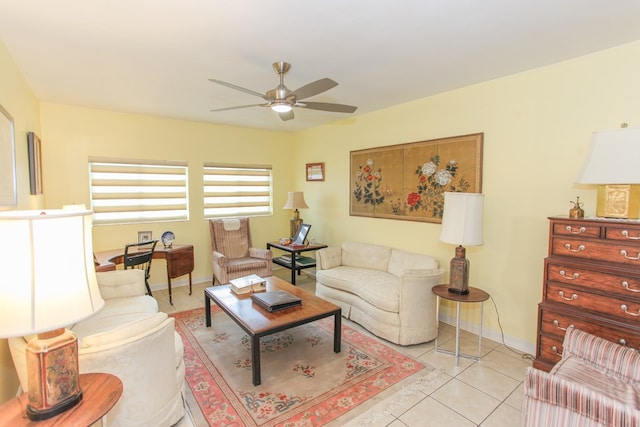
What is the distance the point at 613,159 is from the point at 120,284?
13.5ft

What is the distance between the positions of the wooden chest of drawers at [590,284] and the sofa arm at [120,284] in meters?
3.56

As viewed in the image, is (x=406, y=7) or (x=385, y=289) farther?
(x=385, y=289)

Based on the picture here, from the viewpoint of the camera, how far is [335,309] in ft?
9.24

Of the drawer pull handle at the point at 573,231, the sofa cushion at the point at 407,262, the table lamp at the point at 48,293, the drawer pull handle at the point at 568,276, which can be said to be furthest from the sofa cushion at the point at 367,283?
the table lamp at the point at 48,293

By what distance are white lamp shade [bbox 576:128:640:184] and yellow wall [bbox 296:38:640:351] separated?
1.46ft

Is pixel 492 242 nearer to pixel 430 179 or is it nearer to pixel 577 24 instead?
pixel 430 179

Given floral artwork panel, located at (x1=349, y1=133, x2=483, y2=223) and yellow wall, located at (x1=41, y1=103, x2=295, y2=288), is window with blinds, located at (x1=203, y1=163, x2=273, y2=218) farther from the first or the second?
floral artwork panel, located at (x1=349, y1=133, x2=483, y2=223)

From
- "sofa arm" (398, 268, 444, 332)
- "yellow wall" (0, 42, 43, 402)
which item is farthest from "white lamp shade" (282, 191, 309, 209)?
"yellow wall" (0, 42, 43, 402)

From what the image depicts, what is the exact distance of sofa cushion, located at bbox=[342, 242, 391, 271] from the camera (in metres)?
3.98

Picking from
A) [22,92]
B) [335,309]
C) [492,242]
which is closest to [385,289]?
[335,309]

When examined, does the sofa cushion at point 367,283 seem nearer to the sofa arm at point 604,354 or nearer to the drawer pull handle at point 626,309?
the sofa arm at point 604,354

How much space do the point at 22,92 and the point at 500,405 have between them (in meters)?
4.73

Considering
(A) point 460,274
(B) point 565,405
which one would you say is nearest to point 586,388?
(B) point 565,405

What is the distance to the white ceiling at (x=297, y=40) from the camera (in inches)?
72.5
